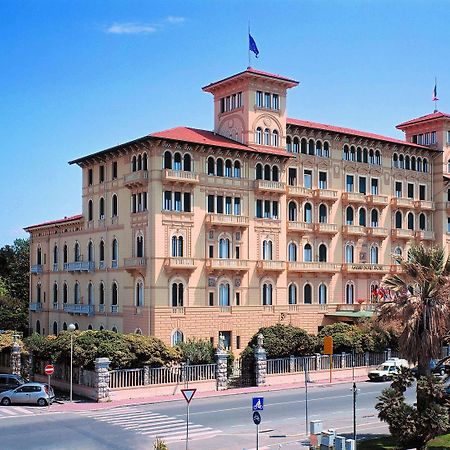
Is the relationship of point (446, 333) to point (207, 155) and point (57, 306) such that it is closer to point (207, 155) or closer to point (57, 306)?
point (207, 155)

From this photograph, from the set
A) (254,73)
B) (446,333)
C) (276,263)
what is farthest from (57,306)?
(446,333)

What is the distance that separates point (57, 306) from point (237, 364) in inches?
816

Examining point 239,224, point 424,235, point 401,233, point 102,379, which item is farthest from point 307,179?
point 102,379

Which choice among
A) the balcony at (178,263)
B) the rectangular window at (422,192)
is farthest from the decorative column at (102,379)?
the rectangular window at (422,192)

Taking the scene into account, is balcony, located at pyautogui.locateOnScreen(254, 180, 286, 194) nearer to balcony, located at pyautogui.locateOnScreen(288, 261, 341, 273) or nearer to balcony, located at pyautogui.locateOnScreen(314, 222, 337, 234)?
balcony, located at pyautogui.locateOnScreen(314, 222, 337, 234)

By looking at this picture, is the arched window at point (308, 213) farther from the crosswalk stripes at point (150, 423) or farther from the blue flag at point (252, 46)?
the crosswalk stripes at point (150, 423)

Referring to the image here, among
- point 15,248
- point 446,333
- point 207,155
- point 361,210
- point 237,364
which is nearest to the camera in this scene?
point 446,333

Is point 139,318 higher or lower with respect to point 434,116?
lower

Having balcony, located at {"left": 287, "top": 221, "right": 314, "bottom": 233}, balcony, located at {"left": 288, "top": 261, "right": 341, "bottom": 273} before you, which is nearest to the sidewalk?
balcony, located at {"left": 288, "top": 261, "right": 341, "bottom": 273}

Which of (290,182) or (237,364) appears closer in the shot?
(237,364)

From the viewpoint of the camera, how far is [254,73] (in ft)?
185

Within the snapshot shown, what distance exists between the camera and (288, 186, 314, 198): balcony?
58.9m

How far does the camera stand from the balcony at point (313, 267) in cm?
5897

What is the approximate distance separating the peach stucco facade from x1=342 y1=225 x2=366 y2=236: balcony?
14cm
